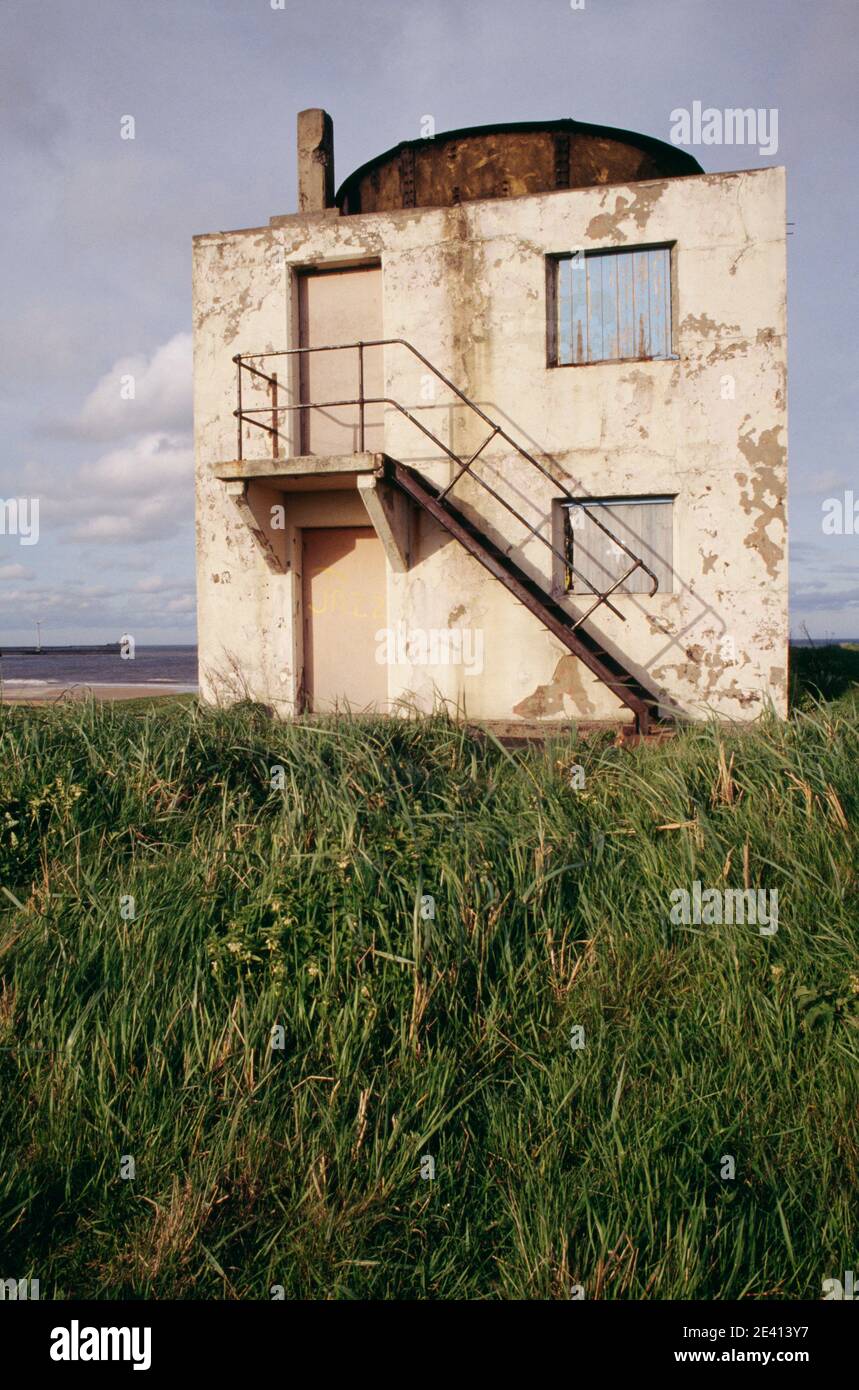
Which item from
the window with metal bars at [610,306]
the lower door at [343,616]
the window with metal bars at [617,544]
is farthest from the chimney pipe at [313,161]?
the window with metal bars at [617,544]

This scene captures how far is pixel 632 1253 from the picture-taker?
2939 mm

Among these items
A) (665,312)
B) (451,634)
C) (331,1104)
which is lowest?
(331,1104)

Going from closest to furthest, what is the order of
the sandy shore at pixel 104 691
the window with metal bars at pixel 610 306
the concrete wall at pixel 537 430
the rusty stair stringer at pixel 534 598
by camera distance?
the rusty stair stringer at pixel 534 598 < the concrete wall at pixel 537 430 < the window with metal bars at pixel 610 306 < the sandy shore at pixel 104 691

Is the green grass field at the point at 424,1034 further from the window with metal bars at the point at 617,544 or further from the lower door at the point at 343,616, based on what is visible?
the lower door at the point at 343,616

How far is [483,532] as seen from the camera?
1190 centimetres

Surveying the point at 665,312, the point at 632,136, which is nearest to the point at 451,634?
the point at 665,312

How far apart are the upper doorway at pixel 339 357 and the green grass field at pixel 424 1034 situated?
7.88 metres

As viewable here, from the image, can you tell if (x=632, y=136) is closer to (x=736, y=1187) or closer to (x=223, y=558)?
(x=223, y=558)

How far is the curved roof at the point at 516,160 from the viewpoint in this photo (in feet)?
40.8

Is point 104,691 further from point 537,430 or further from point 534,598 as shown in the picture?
point 534,598

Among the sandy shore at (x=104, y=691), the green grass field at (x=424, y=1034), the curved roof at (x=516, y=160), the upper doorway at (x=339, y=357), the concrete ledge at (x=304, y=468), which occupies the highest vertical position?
the curved roof at (x=516, y=160)

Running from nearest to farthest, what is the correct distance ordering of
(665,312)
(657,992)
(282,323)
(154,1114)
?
(154,1114) → (657,992) → (665,312) → (282,323)

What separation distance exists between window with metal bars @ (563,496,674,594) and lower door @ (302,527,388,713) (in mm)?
2808
